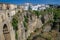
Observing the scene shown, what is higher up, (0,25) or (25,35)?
(0,25)

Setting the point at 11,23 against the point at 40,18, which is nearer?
the point at 11,23

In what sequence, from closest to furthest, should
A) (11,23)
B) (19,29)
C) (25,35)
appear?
(11,23) < (19,29) < (25,35)

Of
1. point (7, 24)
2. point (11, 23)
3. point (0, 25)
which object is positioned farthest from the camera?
point (11, 23)

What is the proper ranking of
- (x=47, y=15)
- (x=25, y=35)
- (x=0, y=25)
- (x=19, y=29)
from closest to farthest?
(x=0, y=25), (x=19, y=29), (x=25, y=35), (x=47, y=15)

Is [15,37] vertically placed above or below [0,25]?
below

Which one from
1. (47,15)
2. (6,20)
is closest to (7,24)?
(6,20)

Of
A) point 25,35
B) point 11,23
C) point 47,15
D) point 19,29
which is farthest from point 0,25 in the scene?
point 47,15

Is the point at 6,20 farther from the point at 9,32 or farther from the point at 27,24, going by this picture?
the point at 27,24

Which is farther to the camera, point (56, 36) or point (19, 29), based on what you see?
point (19, 29)

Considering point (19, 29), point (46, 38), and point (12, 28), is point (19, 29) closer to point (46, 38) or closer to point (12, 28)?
point (12, 28)
